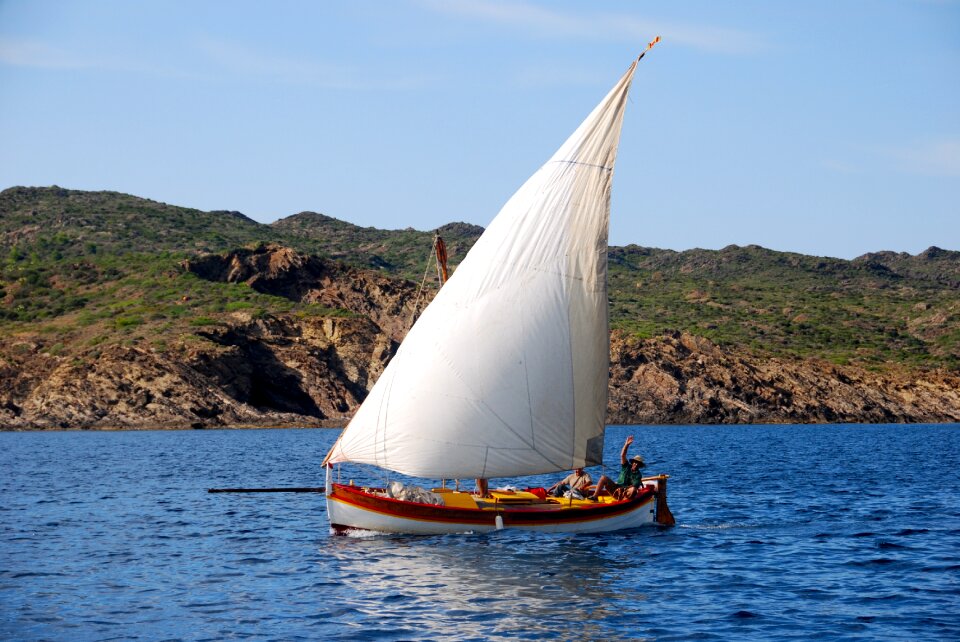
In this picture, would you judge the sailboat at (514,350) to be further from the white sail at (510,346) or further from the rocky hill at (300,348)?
the rocky hill at (300,348)

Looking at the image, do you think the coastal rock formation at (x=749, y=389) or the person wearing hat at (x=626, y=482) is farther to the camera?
the coastal rock formation at (x=749, y=389)

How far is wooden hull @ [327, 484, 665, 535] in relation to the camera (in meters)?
27.3

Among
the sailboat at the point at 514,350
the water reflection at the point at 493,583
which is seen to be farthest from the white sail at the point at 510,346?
the water reflection at the point at 493,583

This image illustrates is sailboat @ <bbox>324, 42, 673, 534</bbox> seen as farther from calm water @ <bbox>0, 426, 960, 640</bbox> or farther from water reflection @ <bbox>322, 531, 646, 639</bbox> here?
calm water @ <bbox>0, 426, 960, 640</bbox>

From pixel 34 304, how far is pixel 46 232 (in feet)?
195

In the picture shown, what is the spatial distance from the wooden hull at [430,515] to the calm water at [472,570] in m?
0.35

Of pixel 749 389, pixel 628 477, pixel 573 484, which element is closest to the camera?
pixel 628 477

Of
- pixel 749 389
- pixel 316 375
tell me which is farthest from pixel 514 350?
pixel 749 389

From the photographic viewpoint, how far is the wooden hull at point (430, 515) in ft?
89.5

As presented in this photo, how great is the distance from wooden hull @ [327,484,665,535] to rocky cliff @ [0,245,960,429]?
6007 centimetres

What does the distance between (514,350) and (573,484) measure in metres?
5.94

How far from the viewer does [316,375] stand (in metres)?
93.7

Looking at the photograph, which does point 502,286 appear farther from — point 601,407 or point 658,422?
point 658,422

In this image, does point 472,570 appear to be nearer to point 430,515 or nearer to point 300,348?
point 430,515
